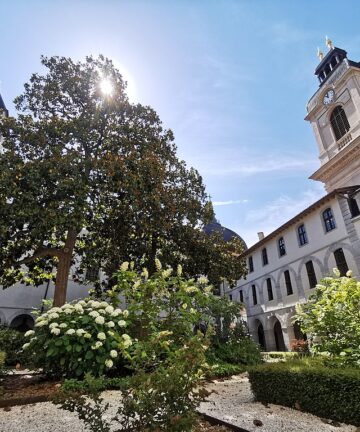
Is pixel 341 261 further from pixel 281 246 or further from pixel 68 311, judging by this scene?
pixel 68 311

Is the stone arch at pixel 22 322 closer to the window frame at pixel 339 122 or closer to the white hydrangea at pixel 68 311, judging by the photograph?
the white hydrangea at pixel 68 311

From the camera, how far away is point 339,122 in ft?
91.4

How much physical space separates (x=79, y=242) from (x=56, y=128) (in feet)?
22.7

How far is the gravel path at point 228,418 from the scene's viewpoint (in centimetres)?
397

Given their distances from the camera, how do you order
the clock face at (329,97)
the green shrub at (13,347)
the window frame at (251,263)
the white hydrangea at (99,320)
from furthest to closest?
the window frame at (251,263)
the clock face at (329,97)
the green shrub at (13,347)
the white hydrangea at (99,320)

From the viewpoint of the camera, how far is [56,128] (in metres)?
13.1

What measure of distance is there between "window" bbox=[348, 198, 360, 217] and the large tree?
9.01 m

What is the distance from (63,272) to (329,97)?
31.0 metres

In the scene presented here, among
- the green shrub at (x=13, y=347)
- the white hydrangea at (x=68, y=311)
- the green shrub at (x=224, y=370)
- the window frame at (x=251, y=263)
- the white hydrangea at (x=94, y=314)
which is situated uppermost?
the window frame at (x=251, y=263)

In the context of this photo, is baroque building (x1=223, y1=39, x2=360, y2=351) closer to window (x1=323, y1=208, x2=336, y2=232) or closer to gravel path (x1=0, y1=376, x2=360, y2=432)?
window (x1=323, y1=208, x2=336, y2=232)

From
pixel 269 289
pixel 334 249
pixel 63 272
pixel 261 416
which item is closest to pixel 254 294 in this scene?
pixel 269 289

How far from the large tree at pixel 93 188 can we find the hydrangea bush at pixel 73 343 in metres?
5.33

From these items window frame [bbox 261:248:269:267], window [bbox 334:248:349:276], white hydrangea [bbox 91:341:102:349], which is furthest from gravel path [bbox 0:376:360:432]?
window frame [bbox 261:248:269:267]

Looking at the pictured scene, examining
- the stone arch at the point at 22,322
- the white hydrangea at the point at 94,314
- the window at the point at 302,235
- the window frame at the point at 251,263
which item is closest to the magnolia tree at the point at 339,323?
the white hydrangea at the point at 94,314
